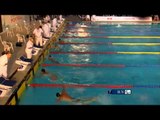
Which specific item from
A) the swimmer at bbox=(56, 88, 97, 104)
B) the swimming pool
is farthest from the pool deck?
the swimmer at bbox=(56, 88, 97, 104)

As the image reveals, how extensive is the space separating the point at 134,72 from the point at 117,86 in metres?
1.46

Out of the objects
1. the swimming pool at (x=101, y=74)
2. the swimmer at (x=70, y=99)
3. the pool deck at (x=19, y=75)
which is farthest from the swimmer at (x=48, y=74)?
the swimmer at (x=70, y=99)

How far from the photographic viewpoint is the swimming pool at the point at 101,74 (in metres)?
6.62

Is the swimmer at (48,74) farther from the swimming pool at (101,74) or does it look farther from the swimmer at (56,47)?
the swimmer at (56,47)

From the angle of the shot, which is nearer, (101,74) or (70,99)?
(70,99)

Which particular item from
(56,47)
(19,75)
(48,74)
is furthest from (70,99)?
(56,47)

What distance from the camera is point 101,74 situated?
27.0 feet

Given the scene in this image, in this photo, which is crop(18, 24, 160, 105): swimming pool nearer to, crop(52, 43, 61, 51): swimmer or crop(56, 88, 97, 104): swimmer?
crop(56, 88, 97, 104): swimmer

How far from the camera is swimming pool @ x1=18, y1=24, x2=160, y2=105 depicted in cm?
662

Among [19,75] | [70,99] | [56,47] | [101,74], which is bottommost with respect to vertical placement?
[70,99]

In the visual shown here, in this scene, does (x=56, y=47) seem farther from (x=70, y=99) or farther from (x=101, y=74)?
(x=70, y=99)

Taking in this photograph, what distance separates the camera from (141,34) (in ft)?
49.3
